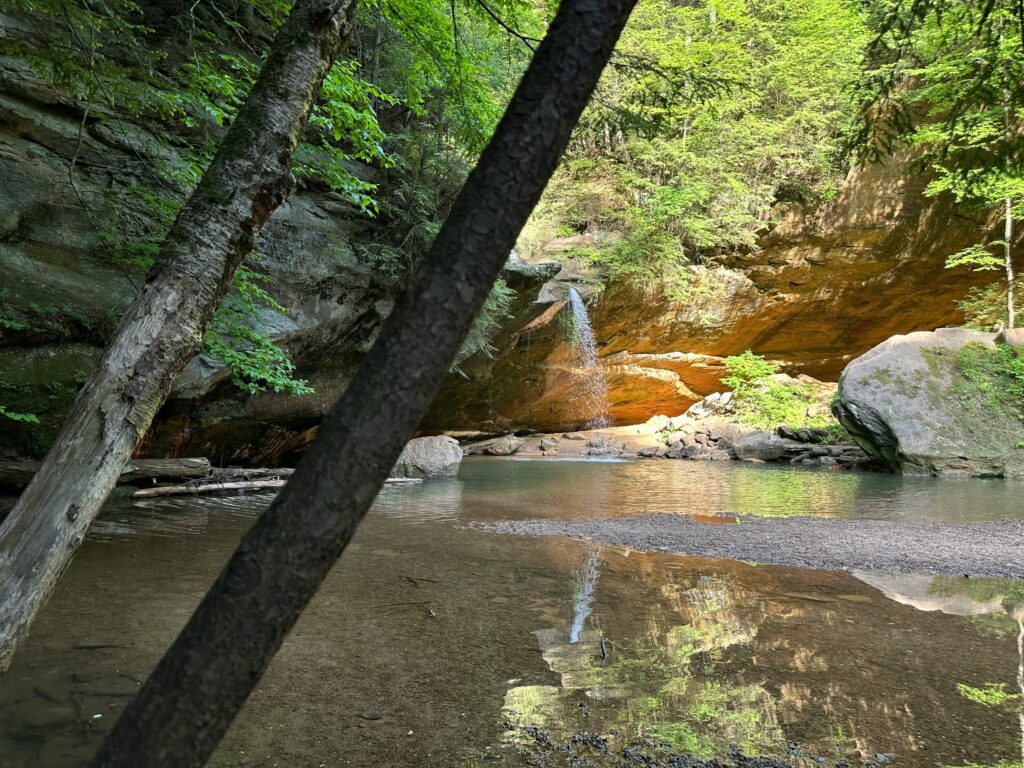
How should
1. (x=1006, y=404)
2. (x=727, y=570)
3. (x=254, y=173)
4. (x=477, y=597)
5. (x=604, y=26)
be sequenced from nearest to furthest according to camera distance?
(x=604, y=26)
(x=254, y=173)
(x=477, y=597)
(x=727, y=570)
(x=1006, y=404)

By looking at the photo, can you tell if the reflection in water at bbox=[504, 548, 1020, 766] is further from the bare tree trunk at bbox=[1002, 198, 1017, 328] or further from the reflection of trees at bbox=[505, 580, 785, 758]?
the bare tree trunk at bbox=[1002, 198, 1017, 328]

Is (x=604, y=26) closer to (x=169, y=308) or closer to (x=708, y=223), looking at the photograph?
(x=169, y=308)

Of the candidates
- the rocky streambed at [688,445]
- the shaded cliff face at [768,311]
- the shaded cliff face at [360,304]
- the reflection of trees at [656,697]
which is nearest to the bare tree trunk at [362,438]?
the reflection of trees at [656,697]

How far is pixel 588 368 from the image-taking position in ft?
74.3

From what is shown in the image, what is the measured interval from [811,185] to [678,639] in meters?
21.3

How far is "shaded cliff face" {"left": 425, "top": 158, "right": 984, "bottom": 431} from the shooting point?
2000cm

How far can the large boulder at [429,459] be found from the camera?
48.8 ft

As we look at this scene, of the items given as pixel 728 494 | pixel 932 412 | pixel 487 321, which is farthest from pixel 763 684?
pixel 932 412

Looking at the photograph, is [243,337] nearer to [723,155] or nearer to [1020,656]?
[1020,656]

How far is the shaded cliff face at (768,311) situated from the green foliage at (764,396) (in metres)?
0.63

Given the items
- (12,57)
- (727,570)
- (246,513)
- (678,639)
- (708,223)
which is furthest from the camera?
(708,223)

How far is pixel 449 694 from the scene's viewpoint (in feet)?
10.4

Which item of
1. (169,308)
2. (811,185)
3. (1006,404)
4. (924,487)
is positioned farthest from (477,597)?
(811,185)

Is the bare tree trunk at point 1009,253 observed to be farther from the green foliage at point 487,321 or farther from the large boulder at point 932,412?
the green foliage at point 487,321
